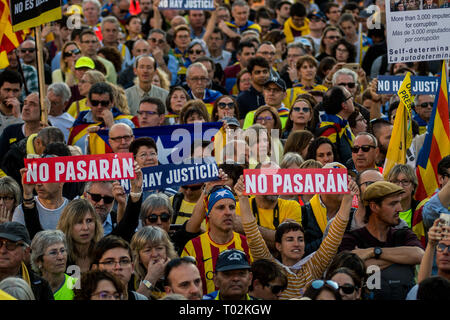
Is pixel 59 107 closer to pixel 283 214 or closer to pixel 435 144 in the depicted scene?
pixel 283 214

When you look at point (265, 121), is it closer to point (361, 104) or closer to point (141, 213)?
point (361, 104)

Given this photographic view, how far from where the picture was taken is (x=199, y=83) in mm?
12609

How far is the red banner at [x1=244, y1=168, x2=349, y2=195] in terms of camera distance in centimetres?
776

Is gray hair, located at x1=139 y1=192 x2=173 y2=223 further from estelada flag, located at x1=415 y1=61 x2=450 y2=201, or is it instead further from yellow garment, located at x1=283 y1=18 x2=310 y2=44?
yellow garment, located at x1=283 y1=18 x2=310 y2=44

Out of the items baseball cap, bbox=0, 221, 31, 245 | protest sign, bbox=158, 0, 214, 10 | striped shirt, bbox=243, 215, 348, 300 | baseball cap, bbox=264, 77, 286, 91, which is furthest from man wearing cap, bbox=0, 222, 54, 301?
protest sign, bbox=158, 0, 214, 10

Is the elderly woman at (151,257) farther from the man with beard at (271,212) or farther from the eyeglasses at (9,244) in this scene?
the man with beard at (271,212)

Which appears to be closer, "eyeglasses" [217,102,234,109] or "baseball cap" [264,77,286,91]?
"eyeglasses" [217,102,234,109]

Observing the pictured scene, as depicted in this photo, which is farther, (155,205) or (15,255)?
(155,205)

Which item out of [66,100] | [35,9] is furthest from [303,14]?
[35,9]

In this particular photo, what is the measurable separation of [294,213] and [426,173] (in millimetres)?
1760

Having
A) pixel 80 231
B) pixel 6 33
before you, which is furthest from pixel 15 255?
pixel 6 33

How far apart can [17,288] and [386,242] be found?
2.88m

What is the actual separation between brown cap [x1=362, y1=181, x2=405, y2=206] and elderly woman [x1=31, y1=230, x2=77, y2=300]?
7.54 ft

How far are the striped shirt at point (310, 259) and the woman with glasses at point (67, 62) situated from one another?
6499 millimetres
